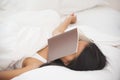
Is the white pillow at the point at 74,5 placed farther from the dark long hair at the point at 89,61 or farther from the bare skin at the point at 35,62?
the dark long hair at the point at 89,61

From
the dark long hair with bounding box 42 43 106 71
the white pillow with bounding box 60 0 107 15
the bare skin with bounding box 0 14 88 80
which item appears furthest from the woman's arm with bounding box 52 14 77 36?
the dark long hair with bounding box 42 43 106 71

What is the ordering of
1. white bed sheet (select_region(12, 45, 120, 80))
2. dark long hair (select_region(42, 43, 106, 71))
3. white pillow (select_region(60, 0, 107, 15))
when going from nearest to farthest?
white bed sheet (select_region(12, 45, 120, 80)), dark long hair (select_region(42, 43, 106, 71)), white pillow (select_region(60, 0, 107, 15))

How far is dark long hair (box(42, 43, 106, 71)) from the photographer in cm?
106

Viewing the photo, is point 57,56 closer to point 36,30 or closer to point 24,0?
point 36,30

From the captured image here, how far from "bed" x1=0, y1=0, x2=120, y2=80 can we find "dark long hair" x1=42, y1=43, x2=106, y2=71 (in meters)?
0.04

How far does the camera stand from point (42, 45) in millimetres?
1258

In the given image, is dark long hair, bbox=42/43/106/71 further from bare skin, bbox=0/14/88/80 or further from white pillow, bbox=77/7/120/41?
white pillow, bbox=77/7/120/41

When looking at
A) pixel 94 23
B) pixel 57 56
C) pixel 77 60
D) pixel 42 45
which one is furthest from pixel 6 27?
pixel 94 23

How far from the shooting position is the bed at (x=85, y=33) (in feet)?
3.13

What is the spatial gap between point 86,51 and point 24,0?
0.61 meters

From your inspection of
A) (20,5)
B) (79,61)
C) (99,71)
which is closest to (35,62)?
(79,61)

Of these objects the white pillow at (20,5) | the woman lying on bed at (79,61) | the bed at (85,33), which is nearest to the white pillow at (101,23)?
the bed at (85,33)

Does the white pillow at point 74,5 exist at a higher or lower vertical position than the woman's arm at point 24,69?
higher

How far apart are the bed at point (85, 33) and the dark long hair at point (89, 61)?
4 centimetres
